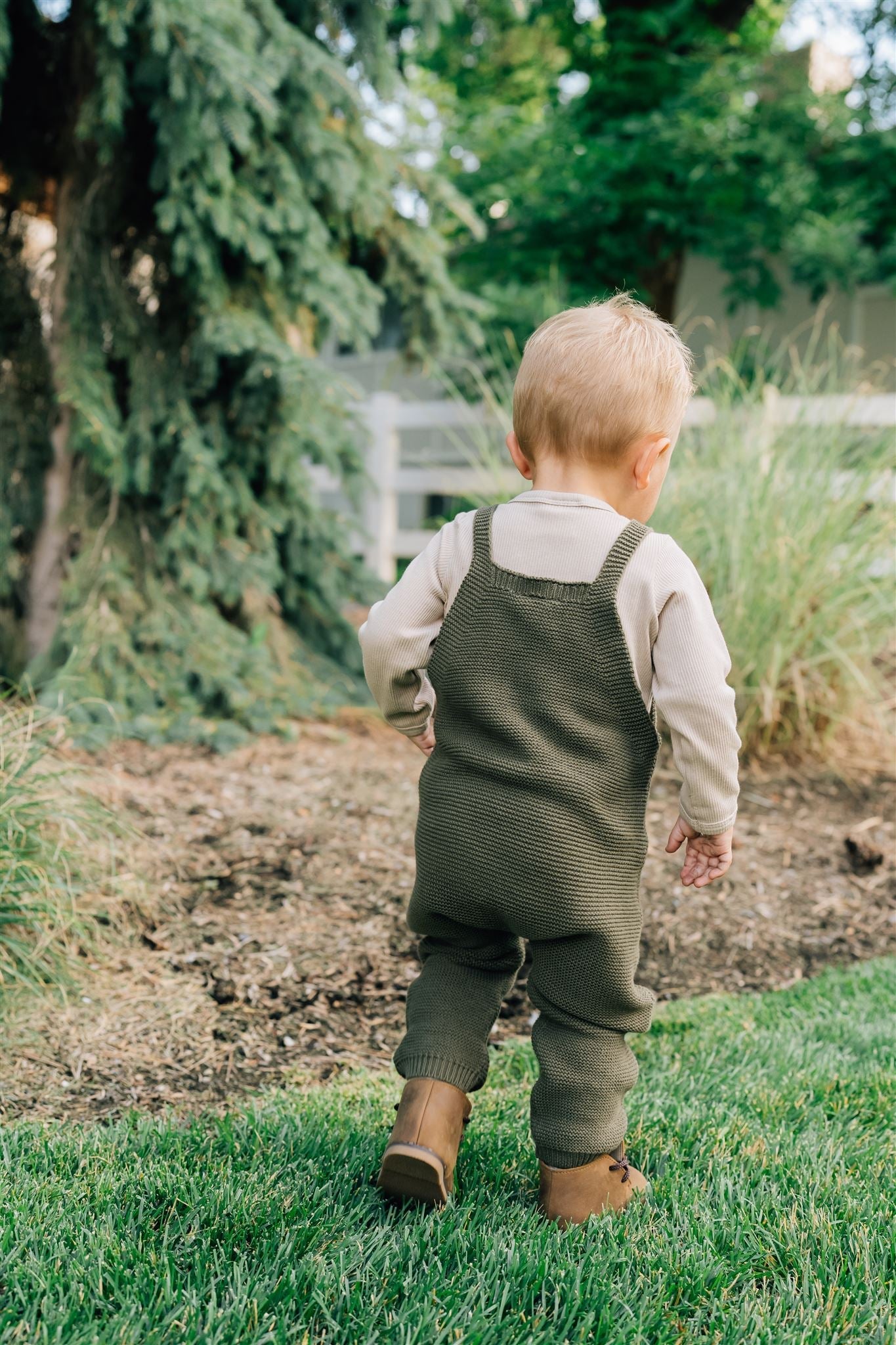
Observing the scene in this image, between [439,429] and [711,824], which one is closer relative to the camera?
[711,824]

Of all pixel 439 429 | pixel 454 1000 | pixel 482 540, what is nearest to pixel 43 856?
pixel 454 1000

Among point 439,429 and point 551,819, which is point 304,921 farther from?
point 439,429

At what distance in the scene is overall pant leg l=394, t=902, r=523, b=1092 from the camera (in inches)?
77.2

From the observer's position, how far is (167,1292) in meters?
1.54

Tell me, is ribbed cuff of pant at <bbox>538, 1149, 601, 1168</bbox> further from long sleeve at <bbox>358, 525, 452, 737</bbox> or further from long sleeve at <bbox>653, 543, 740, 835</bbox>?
long sleeve at <bbox>358, 525, 452, 737</bbox>

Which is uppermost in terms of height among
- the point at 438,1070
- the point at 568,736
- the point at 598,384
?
the point at 598,384

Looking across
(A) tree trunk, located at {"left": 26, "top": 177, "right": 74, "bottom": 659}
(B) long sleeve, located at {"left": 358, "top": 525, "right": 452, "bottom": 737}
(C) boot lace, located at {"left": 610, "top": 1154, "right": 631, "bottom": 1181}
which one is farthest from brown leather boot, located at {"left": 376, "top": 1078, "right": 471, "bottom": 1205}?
(A) tree trunk, located at {"left": 26, "top": 177, "right": 74, "bottom": 659}

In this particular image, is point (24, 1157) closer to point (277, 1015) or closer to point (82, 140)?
point (277, 1015)

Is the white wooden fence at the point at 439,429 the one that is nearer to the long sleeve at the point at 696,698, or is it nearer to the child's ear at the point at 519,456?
the child's ear at the point at 519,456

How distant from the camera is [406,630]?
2.00m

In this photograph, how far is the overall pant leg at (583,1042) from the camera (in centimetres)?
189

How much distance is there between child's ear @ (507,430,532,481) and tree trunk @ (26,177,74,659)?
3.51 meters

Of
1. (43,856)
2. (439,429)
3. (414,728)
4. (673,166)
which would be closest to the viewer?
(414,728)

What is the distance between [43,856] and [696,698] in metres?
1.84
